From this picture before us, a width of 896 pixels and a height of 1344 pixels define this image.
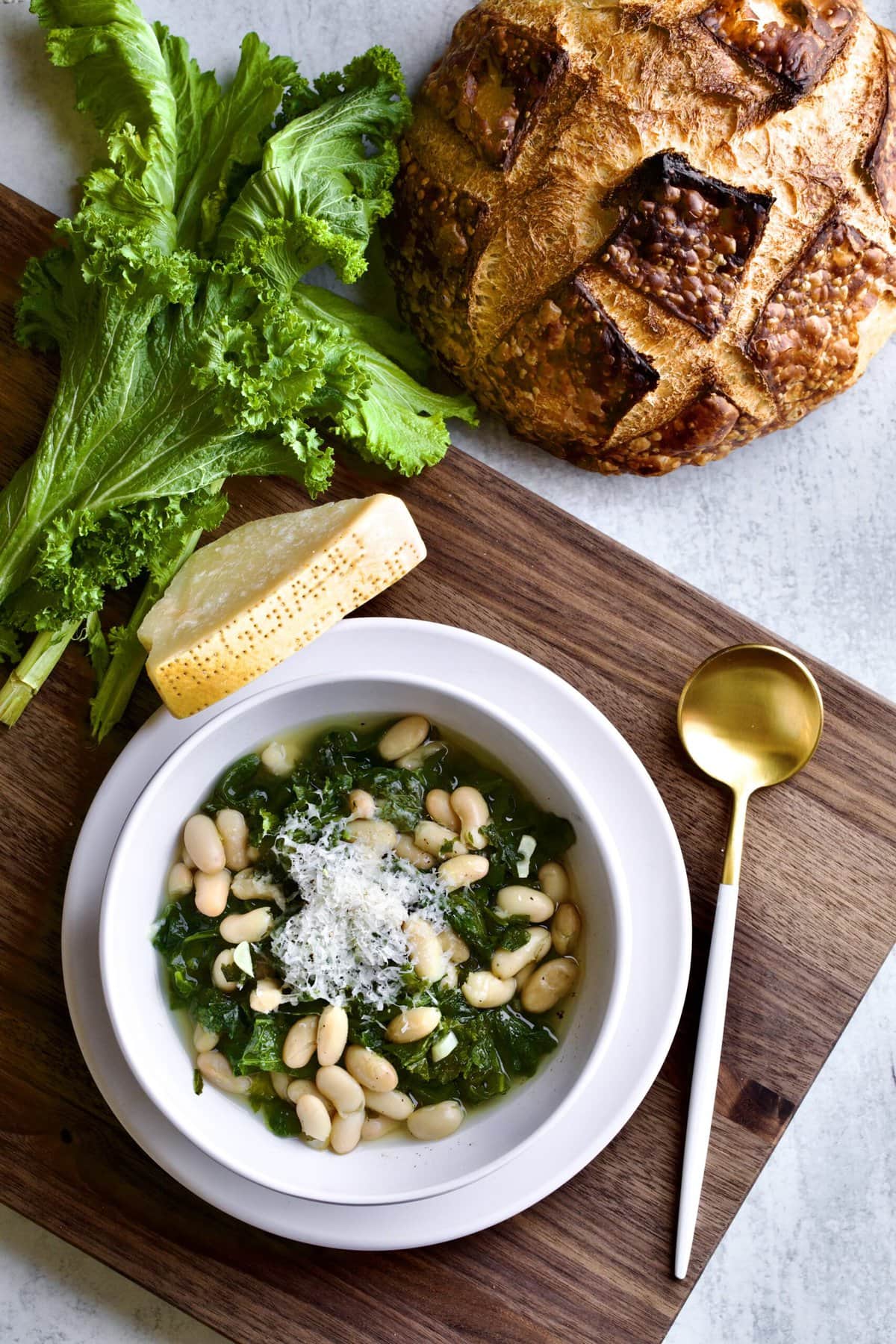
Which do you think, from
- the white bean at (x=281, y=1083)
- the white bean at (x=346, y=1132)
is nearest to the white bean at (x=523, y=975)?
the white bean at (x=346, y=1132)

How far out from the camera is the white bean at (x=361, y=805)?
7.43 ft

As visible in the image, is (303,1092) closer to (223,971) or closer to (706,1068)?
(223,971)

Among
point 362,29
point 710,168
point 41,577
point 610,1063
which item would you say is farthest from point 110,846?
point 362,29

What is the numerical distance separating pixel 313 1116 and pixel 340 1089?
3.0 inches

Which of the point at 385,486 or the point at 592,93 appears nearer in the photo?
the point at 592,93

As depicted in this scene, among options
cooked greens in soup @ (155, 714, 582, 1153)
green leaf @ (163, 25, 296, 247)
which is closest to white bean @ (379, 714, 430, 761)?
cooked greens in soup @ (155, 714, 582, 1153)

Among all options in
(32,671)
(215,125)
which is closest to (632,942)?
(32,671)

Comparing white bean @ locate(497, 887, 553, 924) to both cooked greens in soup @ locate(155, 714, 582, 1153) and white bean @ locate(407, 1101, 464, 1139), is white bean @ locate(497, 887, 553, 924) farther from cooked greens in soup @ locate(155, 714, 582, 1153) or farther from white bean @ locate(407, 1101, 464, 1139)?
white bean @ locate(407, 1101, 464, 1139)

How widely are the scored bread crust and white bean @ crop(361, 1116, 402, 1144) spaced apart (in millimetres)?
1602

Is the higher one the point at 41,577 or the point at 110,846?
the point at 41,577

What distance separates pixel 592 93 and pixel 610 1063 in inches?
81.6

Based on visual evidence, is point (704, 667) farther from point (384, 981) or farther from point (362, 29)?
point (362, 29)

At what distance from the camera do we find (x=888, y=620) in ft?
8.97

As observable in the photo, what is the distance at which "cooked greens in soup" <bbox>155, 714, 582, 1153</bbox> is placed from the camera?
2.18 m
